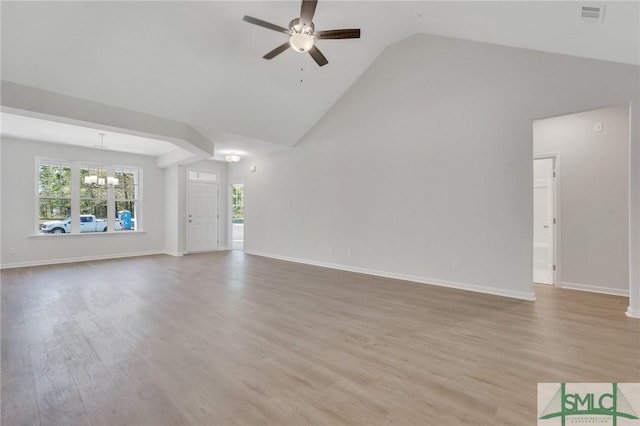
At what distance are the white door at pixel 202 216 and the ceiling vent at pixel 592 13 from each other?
27.2 feet

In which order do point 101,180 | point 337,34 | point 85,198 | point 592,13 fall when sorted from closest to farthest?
point 592,13 < point 337,34 < point 101,180 < point 85,198

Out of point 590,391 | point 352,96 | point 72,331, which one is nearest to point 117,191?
point 72,331

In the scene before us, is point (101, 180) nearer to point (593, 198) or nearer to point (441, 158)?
point (441, 158)

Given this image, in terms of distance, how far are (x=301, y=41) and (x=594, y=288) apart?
539 cm

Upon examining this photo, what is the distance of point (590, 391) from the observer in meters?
1.91

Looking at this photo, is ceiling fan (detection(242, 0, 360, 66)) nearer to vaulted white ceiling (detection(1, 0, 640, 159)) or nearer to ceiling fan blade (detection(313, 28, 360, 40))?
ceiling fan blade (detection(313, 28, 360, 40))

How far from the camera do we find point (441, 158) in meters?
4.69

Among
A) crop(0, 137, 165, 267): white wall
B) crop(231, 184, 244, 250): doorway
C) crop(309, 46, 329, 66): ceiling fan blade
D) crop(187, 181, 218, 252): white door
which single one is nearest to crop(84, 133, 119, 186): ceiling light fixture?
crop(0, 137, 165, 267): white wall

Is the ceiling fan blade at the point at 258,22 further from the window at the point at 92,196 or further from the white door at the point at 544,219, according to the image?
the window at the point at 92,196

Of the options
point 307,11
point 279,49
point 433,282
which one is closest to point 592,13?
point 307,11

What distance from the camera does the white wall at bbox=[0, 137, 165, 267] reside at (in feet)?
19.5

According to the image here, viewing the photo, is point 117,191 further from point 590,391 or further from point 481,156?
point 590,391

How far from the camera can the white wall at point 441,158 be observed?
388cm

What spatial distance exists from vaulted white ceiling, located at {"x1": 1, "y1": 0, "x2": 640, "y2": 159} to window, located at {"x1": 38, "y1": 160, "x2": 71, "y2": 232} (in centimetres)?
370
